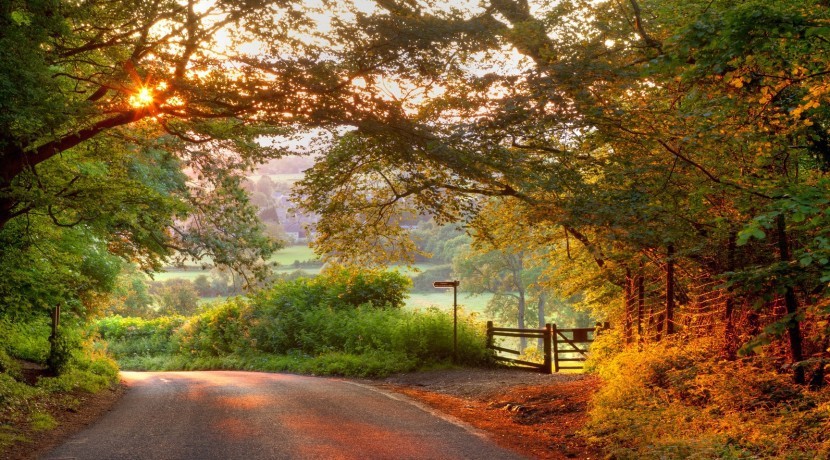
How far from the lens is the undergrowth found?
23.3ft

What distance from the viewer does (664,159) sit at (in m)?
10.7

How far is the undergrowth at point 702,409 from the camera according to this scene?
23.3 ft

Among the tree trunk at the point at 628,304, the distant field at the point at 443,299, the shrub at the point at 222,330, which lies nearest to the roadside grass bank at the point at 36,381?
the shrub at the point at 222,330

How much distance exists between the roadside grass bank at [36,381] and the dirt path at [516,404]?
22.8ft

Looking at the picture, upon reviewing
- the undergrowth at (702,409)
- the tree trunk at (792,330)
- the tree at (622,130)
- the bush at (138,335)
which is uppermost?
the tree at (622,130)

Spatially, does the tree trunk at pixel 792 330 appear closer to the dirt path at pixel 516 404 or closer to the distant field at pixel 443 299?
the dirt path at pixel 516 404

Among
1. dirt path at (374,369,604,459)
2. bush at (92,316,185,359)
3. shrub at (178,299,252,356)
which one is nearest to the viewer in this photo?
dirt path at (374,369,604,459)

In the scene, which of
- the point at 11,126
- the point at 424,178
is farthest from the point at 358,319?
the point at 11,126

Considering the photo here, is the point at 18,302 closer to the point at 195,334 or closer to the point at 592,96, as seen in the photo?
the point at 592,96

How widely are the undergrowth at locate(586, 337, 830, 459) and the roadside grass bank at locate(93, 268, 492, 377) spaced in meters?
9.57

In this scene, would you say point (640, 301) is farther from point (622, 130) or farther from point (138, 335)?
point (138, 335)

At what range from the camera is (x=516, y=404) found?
12734mm

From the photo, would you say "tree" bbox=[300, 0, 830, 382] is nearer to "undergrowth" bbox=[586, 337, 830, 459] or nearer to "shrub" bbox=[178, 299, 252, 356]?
"undergrowth" bbox=[586, 337, 830, 459]

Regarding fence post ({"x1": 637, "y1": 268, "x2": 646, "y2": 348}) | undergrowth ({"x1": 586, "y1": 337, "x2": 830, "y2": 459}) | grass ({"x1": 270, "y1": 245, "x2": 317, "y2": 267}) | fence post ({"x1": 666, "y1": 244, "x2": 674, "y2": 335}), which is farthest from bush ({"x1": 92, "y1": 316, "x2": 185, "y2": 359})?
grass ({"x1": 270, "y1": 245, "x2": 317, "y2": 267})
